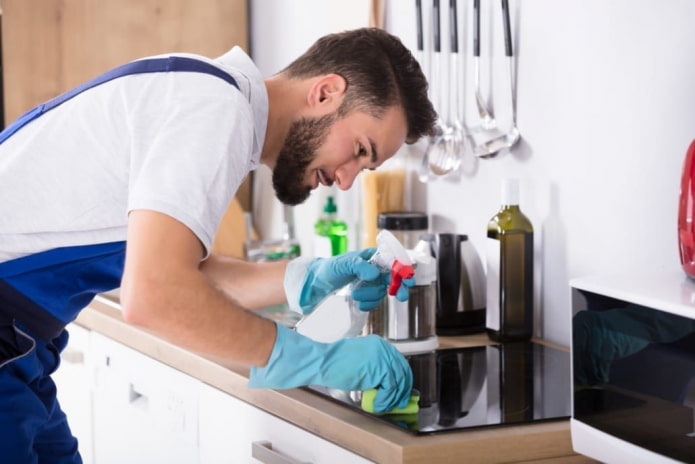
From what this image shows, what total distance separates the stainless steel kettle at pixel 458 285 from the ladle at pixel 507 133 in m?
0.19

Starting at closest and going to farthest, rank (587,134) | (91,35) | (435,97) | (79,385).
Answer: (587,134)
(435,97)
(79,385)
(91,35)

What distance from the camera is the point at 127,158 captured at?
1.19 m

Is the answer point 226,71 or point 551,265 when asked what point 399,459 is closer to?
point 226,71

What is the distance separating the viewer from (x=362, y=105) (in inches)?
53.6

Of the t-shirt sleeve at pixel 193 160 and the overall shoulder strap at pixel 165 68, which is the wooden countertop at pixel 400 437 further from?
the overall shoulder strap at pixel 165 68

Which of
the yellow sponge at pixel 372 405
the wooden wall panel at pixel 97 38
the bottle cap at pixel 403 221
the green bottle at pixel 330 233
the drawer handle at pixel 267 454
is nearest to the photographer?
the yellow sponge at pixel 372 405

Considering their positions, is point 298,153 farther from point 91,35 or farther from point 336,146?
point 91,35

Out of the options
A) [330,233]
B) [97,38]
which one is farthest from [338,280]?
[97,38]

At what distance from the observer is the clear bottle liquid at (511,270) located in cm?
172

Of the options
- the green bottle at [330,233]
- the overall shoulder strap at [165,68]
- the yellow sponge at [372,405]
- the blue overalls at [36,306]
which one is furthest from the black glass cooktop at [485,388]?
the green bottle at [330,233]

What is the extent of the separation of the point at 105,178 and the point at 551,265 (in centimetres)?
91

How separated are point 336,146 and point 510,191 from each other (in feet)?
1.50

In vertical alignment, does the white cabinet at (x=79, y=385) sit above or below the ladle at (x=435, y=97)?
below

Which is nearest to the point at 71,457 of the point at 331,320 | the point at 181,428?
the point at 181,428
